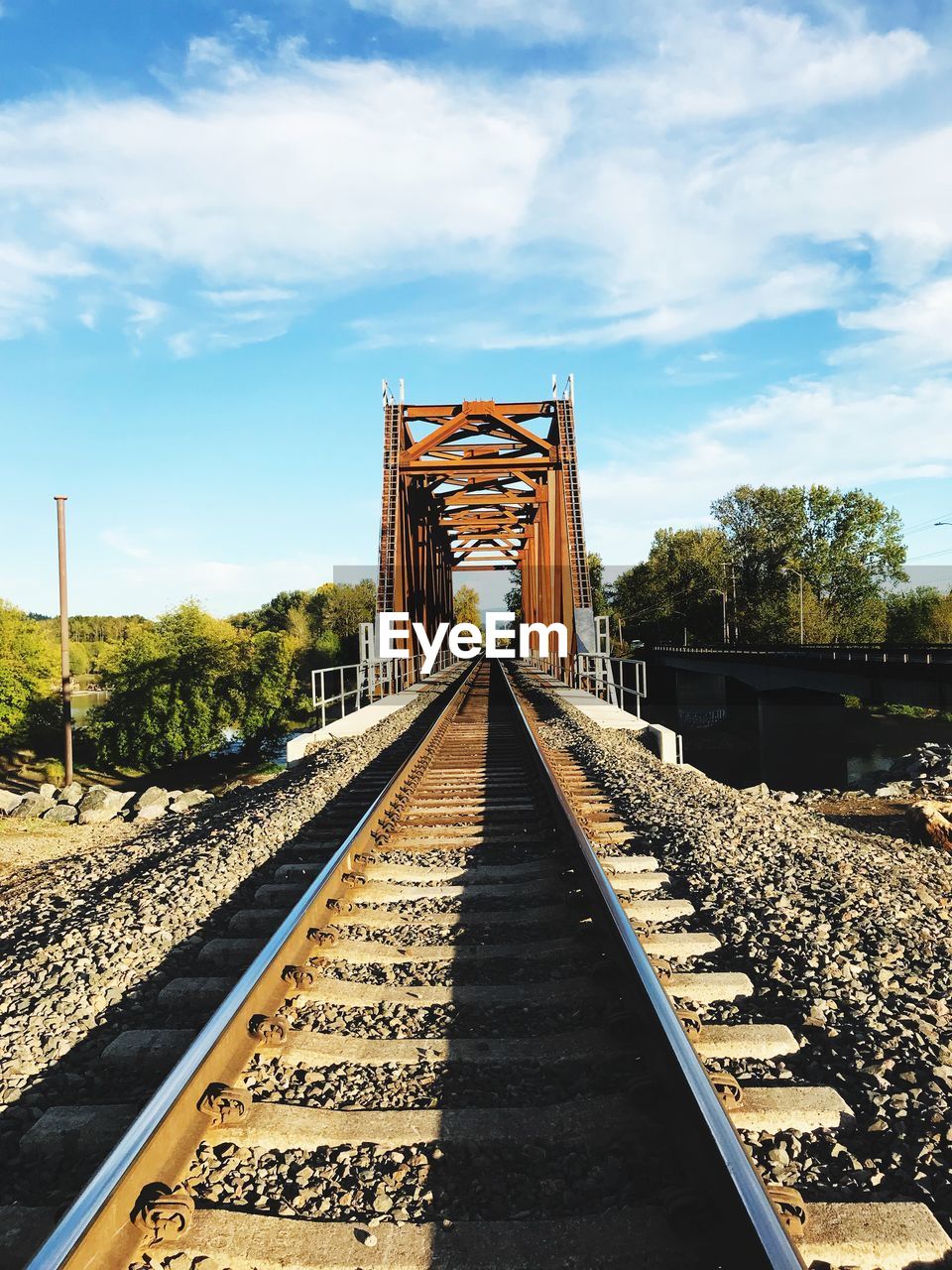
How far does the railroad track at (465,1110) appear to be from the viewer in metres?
1.94

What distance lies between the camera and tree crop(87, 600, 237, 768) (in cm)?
3816

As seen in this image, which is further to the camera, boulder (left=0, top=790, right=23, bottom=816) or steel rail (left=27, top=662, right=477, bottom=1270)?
boulder (left=0, top=790, right=23, bottom=816)

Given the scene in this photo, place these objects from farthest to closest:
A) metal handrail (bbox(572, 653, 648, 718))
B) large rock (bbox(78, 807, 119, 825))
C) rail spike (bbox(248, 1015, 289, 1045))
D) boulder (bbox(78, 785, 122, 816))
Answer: metal handrail (bbox(572, 653, 648, 718)) < boulder (bbox(78, 785, 122, 816)) < large rock (bbox(78, 807, 119, 825)) < rail spike (bbox(248, 1015, 289, 1045))

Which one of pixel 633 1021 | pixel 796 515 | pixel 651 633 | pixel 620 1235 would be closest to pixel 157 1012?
pixel 633 1021

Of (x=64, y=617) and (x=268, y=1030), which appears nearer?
(x=268, y=1030)

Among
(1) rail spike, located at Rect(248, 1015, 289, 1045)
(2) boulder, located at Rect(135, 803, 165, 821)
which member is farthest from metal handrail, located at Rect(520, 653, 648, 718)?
(1) rail spike, located at Rect(248, 1015, 289, 1045)

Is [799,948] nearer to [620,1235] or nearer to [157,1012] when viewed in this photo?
[620,1235]

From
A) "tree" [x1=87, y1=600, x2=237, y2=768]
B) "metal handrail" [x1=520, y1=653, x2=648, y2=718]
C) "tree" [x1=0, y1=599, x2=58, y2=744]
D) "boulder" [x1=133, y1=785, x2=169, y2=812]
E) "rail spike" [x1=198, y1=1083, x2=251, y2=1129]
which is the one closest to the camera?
"rail spike" [x1=198, y1=1083, x2=251, y2=1129]

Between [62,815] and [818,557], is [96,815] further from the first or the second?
[818,557]

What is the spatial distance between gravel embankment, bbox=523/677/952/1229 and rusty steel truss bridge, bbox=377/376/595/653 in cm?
1483

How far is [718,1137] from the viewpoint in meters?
2.05

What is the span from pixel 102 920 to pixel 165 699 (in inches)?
1438

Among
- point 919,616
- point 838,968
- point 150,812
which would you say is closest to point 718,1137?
point 838,968

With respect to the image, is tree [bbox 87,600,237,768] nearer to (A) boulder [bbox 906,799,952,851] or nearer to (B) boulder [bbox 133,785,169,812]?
(B) boulder [bbox 133,785,169,812]
